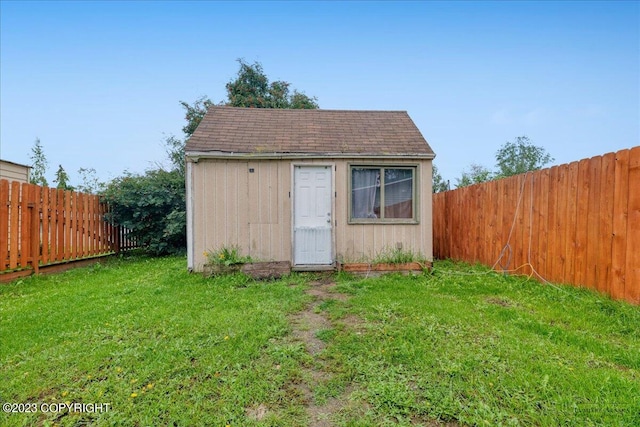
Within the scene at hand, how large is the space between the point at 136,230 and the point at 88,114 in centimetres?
766

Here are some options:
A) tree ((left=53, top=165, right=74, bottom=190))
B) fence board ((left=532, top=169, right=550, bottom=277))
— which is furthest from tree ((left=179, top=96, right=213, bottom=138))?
fence board ((left=532, top=169, right=550, bottom=277))

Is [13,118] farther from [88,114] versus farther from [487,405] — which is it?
[487,405]

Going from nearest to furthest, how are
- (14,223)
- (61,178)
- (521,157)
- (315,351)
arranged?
(315,351)
(14,223)
(61,178)
(521,157)

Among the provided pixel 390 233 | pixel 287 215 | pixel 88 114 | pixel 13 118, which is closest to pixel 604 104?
pixel 390 233

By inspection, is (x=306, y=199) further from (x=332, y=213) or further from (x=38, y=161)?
(x=38, y=161)

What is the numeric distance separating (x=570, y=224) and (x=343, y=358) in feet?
13.3

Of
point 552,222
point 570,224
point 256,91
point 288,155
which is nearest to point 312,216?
point 288,155

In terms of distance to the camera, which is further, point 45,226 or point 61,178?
point 61,178

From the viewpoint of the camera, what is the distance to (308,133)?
7.37 meters

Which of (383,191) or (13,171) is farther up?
(13,171)

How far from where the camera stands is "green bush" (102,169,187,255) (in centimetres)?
909

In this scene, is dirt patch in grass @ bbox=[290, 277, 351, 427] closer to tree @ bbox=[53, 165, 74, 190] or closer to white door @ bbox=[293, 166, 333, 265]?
white door @ bbox=[293, 166, 333, 265]

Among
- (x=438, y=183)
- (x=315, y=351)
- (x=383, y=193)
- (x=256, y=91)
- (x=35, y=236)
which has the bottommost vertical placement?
(x=315, y=351)

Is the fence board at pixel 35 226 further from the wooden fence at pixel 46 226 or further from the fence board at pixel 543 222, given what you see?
the fence board at pixel 543 222
